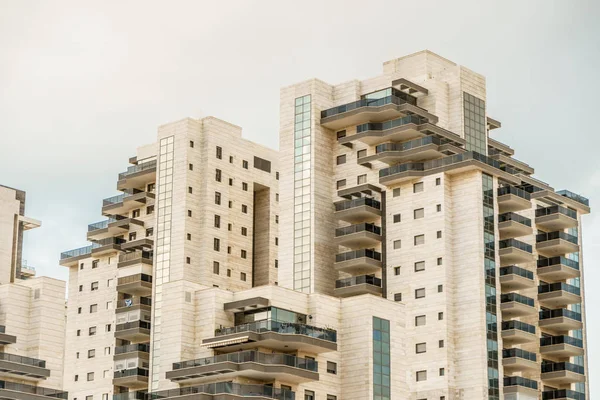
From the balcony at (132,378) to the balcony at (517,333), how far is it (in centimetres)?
4051

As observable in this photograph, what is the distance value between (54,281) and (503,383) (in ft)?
153

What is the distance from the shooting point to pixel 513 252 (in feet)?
442

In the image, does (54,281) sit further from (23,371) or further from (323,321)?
(323,321)

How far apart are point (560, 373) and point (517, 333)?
10.2 meters

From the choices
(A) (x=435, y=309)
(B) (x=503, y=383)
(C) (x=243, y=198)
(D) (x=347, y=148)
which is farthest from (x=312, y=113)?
(B) (x=503, y=383)

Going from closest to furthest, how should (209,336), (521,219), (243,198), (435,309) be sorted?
(209,336)
(435,309)
(521,219)
(243,198)

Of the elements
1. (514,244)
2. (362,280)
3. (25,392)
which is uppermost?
(514,244)

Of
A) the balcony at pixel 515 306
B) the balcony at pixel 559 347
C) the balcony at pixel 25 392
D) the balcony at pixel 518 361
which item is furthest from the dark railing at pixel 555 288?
the balcony at pixel 25 392

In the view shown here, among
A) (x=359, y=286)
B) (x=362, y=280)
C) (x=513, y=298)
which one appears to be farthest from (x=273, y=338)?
(x=513, y=298)

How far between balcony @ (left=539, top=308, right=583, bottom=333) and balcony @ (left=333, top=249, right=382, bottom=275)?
21561 millimetres

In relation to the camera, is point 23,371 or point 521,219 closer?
point 23,371

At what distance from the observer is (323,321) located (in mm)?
120375

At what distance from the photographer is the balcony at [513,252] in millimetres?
134500

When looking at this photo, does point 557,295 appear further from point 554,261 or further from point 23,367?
point 23,367
